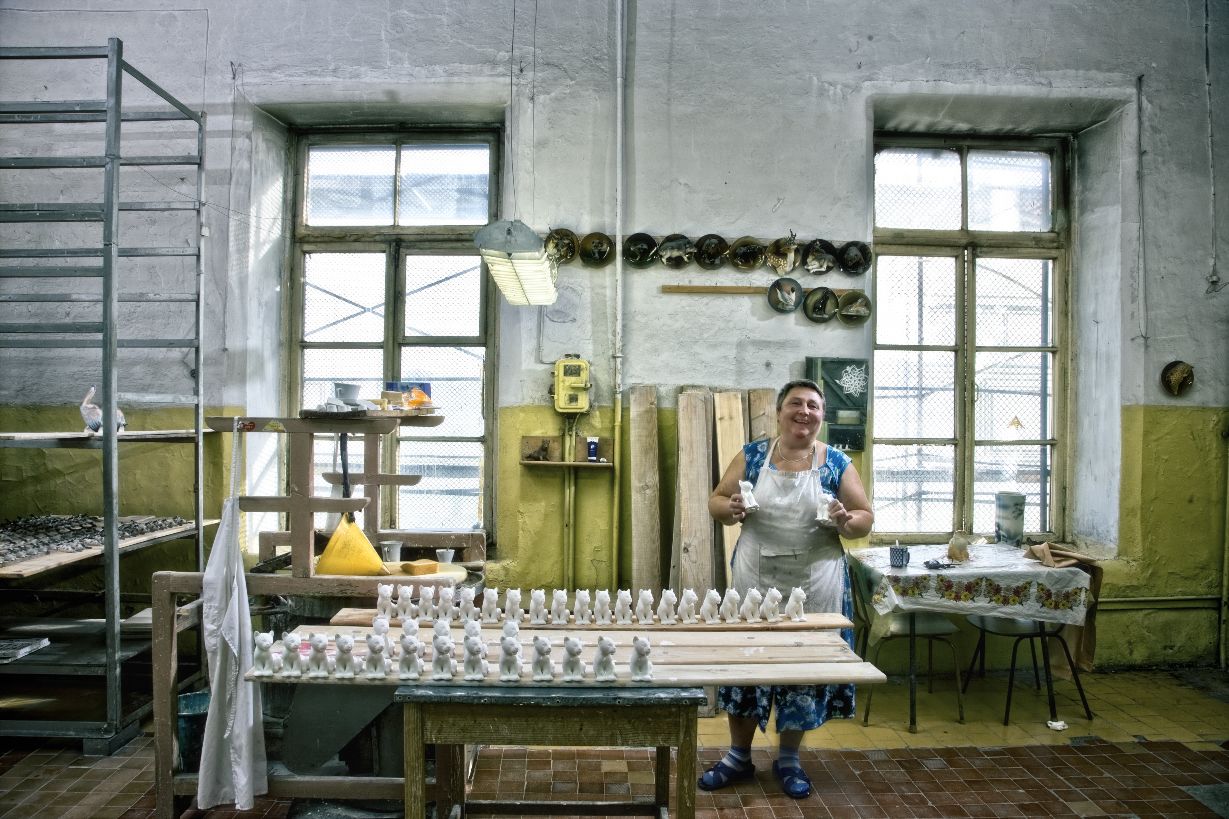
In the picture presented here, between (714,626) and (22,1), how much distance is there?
5861 millimetres

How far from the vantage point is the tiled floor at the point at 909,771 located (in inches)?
131

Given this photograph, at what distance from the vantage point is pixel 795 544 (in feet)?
11.8

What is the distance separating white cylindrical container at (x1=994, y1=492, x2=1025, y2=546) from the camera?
5.02 metres

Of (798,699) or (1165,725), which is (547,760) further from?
(1165,725)

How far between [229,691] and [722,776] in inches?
84.8

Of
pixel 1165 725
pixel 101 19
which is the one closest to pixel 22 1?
pixel 101 19

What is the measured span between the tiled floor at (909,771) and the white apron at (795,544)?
90 centimetres

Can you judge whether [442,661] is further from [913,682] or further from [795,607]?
[913,682]

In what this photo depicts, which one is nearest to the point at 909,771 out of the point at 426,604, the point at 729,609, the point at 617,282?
the point at 729,609

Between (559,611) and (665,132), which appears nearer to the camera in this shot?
(559,611)

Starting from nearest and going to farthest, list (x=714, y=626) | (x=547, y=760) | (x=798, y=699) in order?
(x=714, y=626), (x=798, y=699), (x=547, y=760)

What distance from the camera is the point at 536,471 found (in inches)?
192

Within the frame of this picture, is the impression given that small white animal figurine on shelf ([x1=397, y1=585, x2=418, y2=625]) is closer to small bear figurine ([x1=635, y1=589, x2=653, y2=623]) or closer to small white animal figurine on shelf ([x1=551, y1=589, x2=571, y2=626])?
small white animal figurine on shelf ([x1=551, y1=589, x2=571, y2=626])

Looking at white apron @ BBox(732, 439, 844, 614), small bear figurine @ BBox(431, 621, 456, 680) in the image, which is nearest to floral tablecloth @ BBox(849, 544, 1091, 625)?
white apron @ BBox(732, 439, 844, 614)
